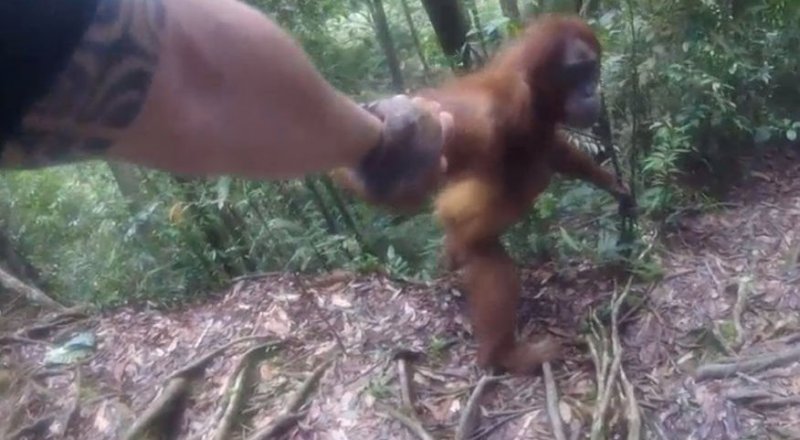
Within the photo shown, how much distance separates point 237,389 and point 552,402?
109 centimetres

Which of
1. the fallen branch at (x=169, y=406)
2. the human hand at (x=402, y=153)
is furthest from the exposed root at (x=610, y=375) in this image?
the human hand at (x=402, y=153)

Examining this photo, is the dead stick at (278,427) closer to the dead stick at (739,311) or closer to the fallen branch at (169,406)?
the fallen branch at (169,406)

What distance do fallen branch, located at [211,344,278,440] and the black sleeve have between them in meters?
2.52

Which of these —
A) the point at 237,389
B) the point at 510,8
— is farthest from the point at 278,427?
the point at 510,8

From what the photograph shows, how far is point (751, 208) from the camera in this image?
400cm

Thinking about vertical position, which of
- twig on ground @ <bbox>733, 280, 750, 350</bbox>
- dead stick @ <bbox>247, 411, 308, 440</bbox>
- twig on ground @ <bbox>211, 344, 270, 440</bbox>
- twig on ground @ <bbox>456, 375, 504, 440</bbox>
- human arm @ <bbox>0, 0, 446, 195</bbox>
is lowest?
twig on ground @ <bbox>733, 280, 750, 350</bbox>

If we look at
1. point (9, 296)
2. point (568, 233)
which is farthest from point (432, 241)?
point (9, 296)

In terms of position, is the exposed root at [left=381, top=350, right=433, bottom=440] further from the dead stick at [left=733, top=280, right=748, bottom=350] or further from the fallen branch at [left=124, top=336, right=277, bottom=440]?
the dead stick at [left=733, top=280, right=748, bottom=350]

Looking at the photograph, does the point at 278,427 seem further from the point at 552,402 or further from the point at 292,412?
the point at 552,402

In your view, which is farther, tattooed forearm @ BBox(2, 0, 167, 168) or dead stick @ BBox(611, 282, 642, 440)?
dead stick @ BBox(611, 282, 642, 440)

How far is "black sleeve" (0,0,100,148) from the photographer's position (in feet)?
2.25

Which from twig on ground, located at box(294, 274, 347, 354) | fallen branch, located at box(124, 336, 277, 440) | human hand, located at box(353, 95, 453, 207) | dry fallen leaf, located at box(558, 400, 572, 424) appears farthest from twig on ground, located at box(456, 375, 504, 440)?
human hand, located at box(353, 95, 453, 207)

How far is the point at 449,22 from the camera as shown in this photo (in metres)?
4.88

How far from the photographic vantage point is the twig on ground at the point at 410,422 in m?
2.95
